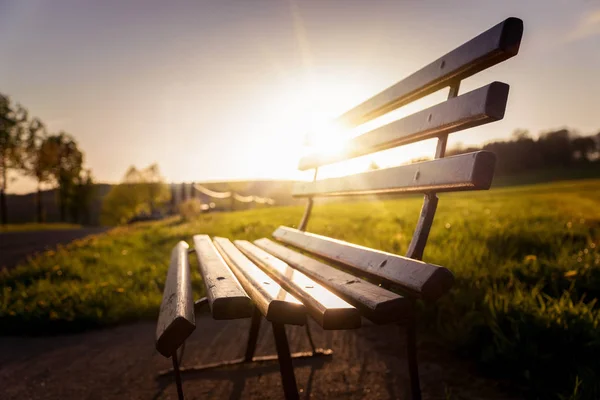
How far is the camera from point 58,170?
146 ft

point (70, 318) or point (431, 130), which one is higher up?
point (431, 130)

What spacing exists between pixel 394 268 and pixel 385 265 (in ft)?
0.23

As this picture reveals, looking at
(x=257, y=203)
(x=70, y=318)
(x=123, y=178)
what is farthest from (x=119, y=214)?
(x=70, y=318)

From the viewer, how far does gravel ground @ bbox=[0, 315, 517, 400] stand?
2.44 meters

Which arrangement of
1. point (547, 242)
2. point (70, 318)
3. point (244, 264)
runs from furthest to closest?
point (547, 242), point (70, 318), point (244, 264)

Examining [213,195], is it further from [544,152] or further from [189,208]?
[544,152]

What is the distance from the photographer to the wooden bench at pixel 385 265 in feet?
4.29

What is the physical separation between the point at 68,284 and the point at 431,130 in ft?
14.5

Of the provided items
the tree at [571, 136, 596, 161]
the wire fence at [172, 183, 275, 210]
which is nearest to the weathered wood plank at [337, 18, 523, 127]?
the wire fence at [172, 183, 275, 210]

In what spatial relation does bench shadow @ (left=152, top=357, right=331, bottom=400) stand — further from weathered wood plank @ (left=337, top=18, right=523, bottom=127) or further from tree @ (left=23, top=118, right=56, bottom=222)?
tree @ (left=23, top=118, right=56, bottom=222)

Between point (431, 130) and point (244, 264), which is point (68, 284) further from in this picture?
point (431, 130)

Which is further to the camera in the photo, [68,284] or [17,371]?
[68,284]

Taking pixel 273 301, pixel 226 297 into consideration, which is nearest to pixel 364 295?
pixel 273 301

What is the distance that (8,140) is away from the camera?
106 ft
